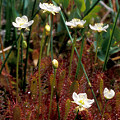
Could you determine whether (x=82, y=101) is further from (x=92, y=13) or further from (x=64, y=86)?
(x=92, y=13)

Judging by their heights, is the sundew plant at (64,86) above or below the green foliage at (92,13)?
below

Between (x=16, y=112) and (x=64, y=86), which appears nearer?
(x=16, y=112)

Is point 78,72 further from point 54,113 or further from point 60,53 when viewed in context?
point 60,53

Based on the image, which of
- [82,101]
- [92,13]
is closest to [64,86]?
[82,101]

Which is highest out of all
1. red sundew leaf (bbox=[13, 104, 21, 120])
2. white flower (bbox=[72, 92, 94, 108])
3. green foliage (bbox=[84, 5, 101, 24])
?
green foliage (bbox=[84, 5, 101, 24])

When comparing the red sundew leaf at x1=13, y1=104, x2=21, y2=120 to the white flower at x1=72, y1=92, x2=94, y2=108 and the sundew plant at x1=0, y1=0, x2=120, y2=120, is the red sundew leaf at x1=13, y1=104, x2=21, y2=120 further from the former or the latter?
the white flower at x1=72, y1=92, x2=94, y2=108

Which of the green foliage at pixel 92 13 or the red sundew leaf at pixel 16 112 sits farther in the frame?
the green foliage at pixel 92 13

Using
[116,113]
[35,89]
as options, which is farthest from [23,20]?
[116,113]

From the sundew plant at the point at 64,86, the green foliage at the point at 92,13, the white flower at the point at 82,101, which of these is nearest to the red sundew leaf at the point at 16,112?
the sundew plant at the point at 64,86

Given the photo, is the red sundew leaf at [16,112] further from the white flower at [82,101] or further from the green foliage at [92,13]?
the green foliage at [92,13]

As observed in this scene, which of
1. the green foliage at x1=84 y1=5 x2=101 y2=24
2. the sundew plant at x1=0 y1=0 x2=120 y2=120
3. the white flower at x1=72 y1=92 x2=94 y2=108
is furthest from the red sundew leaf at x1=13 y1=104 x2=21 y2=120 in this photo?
the green foliage at x1=84 y1=5 x2=101 y2=24

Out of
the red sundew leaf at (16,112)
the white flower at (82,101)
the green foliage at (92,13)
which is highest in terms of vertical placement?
the green foliage at (92,13)
